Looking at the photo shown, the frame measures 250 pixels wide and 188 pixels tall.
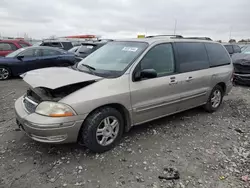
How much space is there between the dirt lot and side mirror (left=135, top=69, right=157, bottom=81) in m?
1.08

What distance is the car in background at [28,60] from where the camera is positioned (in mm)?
9289

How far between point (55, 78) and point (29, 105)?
556 mm

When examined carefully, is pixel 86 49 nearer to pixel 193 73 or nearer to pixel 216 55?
pixel 216 55

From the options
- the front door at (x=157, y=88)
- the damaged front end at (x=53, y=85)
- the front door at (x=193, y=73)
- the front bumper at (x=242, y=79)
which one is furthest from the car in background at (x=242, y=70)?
the damaged front end at (x=53, y=85)

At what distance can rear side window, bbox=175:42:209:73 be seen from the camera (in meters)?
4.36

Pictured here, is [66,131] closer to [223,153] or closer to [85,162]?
[85,162]

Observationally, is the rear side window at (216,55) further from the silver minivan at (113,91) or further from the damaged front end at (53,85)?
the damaged front end at (53,85)

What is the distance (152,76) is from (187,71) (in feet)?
3.80

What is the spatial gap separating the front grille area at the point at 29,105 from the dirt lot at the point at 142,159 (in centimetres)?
65

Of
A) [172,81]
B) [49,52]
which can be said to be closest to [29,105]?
[172,81]

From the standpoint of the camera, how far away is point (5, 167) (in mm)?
3023

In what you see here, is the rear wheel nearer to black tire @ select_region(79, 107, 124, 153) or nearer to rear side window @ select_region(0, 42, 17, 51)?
rear side window @ select_region(0, 42, 17, 51)

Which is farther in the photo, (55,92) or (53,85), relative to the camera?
(55,92)

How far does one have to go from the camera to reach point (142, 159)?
3.29 metres
